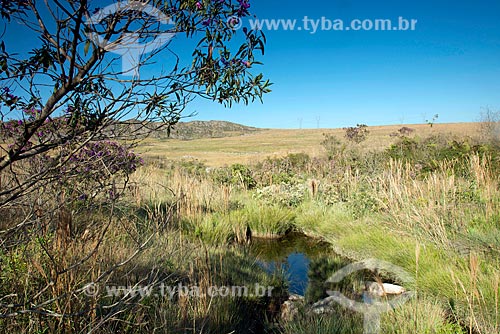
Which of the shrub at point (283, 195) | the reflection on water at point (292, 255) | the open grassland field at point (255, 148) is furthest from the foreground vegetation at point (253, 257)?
the open grassland field at point (255, 148)

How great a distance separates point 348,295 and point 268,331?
979mm

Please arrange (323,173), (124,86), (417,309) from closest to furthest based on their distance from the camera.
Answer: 1. (124,86)
2. (417,309)
3. (323,173)

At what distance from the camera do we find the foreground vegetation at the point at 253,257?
192cm

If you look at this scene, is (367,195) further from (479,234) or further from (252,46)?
(252,46)

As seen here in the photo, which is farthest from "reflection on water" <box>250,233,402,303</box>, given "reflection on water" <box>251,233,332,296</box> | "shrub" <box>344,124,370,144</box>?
"shrub" <box>344,124,370,144</box>

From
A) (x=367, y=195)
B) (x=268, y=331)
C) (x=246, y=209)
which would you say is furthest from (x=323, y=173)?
(x=268, y=331)

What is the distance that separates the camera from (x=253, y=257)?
4543 mm

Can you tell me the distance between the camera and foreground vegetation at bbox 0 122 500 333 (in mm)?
1919

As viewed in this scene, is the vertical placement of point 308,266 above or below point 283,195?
below

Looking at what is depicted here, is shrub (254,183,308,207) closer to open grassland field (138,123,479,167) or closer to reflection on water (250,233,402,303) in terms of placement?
reflection on water (250,233,402,303)

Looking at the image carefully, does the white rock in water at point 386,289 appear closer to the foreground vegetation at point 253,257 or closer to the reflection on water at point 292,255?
the foreground vegetation at point 253,257

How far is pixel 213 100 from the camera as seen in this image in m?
1.79

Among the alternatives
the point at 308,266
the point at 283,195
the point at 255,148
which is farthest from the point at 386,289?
the point at 255,148

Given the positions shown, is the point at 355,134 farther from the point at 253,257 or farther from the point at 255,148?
the point at 255,148
